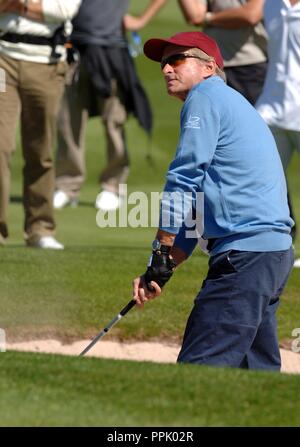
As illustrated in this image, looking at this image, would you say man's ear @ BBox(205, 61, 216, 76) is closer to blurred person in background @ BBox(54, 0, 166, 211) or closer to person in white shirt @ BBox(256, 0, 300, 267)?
person in white shirt @ BBox(256, 0, 300, 267)

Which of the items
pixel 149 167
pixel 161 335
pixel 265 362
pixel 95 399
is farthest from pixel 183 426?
pixel 149 167

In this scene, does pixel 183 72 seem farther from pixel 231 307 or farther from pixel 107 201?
pixel 107 201

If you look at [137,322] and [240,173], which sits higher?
[240,173]

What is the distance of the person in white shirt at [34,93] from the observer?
10.1m

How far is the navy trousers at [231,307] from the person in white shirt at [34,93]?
4183 mm

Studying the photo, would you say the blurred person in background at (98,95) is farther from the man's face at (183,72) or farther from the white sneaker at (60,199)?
the man's face at (183,72)

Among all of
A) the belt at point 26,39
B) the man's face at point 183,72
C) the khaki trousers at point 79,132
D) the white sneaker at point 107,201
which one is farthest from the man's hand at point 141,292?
the khaki trousers at point 79,132

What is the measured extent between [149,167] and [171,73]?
9.61 m

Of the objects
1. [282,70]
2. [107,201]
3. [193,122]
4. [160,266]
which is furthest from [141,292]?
[107,201]

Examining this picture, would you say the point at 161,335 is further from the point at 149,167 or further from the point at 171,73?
the point at 149,167

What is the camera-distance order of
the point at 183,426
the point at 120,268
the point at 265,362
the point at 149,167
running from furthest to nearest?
the point at 149,167, the point at 120,268, the point at 265,362, the point at 183,426

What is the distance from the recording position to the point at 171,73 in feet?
21.1

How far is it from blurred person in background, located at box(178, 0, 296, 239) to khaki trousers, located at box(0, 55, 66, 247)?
1168 millimetres

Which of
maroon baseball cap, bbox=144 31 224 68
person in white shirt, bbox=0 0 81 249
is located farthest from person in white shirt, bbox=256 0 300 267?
maroon baseball cap, bbox=144 31 224 68
